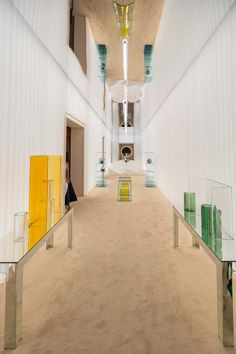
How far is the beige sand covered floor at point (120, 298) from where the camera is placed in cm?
151

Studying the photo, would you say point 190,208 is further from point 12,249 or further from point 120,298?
point 12,249

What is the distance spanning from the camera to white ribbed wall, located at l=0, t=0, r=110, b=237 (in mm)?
2520

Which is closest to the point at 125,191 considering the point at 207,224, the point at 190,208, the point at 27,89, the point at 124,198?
the point at 124,198

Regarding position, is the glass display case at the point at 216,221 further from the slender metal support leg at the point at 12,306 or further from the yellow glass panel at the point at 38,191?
the yellow glass panel at the point at 38,191

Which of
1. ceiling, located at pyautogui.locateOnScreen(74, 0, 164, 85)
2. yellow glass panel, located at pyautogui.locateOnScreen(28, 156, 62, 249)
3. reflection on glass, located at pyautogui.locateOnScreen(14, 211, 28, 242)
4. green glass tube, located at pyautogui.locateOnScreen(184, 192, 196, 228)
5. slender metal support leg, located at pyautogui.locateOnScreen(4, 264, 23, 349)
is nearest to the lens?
slender metal support leg, located at pyautogui.locateOnScreen(4, 264, 23, 349)

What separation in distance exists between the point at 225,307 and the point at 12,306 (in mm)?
1389

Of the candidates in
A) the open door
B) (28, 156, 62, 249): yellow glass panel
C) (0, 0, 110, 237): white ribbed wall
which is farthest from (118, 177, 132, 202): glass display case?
(28, 156, 62, 249): yellow glass panel

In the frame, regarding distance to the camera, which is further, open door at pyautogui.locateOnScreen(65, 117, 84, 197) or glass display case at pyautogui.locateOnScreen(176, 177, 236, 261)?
open door at pyautogui.locateOnScreen(65, 117, 84, 197)

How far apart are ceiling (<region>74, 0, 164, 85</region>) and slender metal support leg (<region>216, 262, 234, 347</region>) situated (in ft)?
22.8

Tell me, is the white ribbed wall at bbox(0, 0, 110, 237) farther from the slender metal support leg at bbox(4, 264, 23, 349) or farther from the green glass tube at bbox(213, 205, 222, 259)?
the green glass tube at bbox(213, 205, 222, 259)

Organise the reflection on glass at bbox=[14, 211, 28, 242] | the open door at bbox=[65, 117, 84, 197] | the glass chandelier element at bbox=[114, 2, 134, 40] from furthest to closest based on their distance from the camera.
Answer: the open door at bbox=[65, 117, 84, 197] → the glass chandelier element at bbox=[114, 2, 134, 40] → the reflection on glass at bbox=[14, 211, 28, 242]

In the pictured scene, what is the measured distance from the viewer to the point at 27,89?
3088 mm

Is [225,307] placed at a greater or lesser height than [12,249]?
lesser

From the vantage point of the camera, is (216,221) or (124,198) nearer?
(216,221)
